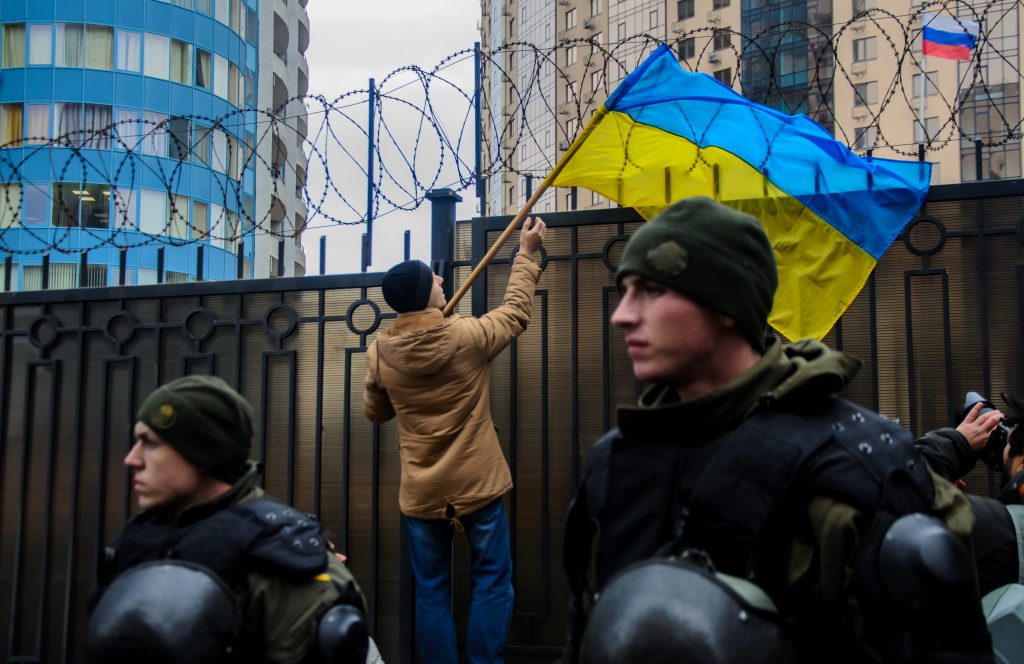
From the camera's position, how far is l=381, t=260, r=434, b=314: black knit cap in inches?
206

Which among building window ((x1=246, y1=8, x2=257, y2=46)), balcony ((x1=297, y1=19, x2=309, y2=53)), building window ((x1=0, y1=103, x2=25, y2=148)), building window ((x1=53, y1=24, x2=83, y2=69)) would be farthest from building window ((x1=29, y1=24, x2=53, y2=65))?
balcony ((x1=297, y1=19, x2=309, y2=53))

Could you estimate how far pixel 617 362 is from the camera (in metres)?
5.84

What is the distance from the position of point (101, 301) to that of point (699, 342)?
557 centimetres

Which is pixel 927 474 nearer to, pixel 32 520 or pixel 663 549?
pixel 663 549

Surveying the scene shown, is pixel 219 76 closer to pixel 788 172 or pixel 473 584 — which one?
pixel 788 172

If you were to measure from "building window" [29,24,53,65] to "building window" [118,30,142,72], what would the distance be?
189 cm

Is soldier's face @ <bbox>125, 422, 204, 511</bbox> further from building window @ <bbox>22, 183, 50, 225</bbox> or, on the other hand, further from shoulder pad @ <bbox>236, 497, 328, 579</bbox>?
building window @ <bbox>22, 183, 50, 225</bbox>

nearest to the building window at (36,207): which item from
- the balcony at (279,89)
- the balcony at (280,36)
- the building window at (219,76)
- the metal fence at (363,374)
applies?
the building window at (219,76)

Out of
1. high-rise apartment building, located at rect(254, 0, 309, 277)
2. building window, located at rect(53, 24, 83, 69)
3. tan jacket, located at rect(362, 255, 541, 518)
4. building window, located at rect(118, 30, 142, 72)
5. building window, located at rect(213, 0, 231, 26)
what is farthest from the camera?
high-rise apartment building, located at rect(254, 0, 309, 277)

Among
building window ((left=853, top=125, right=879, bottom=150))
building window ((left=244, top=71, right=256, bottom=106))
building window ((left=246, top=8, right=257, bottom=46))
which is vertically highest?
building window ((left=246, top=8, right=257, bottom=46))

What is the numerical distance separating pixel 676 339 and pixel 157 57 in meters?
33.3

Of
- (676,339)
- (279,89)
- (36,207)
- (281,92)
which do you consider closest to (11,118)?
(36,207)

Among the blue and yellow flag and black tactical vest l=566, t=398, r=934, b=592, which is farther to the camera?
the blue and yellow flag

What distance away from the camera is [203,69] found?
3356cm
